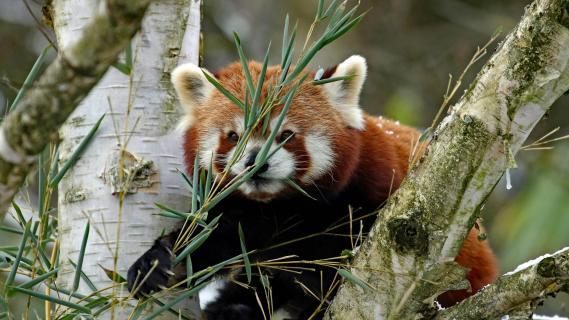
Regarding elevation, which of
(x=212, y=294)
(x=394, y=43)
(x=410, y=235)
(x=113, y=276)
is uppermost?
(x=410, y=235)

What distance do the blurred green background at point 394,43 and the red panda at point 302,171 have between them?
13.6 ft

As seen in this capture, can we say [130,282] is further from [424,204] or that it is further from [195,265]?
[424,204]

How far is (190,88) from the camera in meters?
3.47

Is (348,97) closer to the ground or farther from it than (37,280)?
farther from it

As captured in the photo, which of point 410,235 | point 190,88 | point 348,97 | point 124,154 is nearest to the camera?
point 410,235

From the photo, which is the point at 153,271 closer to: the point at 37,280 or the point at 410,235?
the point at 37,280

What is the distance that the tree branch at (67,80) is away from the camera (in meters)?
1.69

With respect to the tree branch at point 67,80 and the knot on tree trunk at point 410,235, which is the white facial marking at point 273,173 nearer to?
the knot on tree trunk at point 410,235

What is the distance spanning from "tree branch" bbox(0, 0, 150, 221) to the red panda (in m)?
1.48

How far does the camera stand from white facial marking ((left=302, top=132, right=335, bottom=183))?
134 inches

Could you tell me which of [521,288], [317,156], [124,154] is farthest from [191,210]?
[521,288]

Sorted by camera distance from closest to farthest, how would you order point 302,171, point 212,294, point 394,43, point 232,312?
point 302,171, point 232,312, point 212,294, point 394,43

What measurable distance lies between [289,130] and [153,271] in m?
0.84

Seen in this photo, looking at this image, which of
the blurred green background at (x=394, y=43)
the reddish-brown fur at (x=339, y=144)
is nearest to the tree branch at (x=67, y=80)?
the reddish-brown fur at (x=339, y=144)
